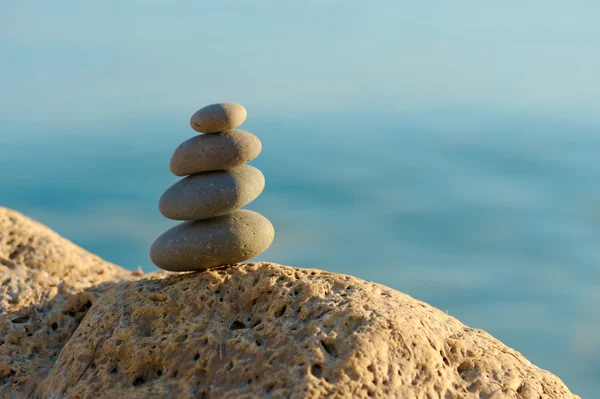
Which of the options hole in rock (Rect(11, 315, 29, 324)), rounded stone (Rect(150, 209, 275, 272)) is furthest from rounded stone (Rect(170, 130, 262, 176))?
hole in rock (Rect(11, 315, 29, 324))

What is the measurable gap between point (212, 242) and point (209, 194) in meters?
0.46

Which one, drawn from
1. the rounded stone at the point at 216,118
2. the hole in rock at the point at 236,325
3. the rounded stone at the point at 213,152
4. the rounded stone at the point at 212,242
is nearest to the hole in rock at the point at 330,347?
the hole in rock at the point at 236,325

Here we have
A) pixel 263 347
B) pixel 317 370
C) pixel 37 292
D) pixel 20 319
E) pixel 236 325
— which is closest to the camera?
pixel 317 370

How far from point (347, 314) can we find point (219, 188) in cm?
179

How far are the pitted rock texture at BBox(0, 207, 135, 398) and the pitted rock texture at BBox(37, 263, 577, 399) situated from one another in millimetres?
576

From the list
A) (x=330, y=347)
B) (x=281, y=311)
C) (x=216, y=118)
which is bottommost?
(x=330, y=347)

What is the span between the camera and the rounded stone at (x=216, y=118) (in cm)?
677

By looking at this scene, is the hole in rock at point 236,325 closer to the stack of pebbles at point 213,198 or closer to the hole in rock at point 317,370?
the stack of pebbles at point 213,198

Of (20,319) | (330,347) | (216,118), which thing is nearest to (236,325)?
(330,347)

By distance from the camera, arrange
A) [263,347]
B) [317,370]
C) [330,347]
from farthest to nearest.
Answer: [263,347], [330,347], [317,370]

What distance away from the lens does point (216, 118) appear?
6766 mm

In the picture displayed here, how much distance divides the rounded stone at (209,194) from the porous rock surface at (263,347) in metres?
0.63

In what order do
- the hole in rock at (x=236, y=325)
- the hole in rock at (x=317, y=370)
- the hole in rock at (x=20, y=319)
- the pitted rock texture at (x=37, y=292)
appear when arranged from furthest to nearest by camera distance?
the hole in rock at (x=20, y=319) → the pitted rock texture at (x=37, y=292) → the hole in rock at (x=236, y=325) → the hole in rock at (x=317, y=370)

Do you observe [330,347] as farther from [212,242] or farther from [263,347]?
[212,242]
